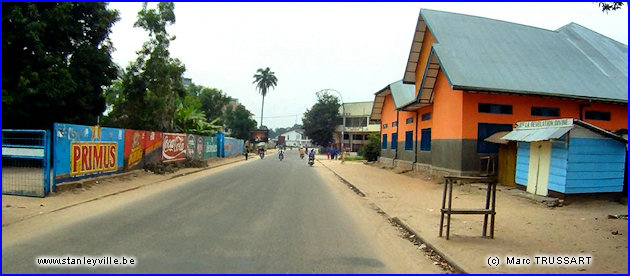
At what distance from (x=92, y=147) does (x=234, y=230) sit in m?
8.91

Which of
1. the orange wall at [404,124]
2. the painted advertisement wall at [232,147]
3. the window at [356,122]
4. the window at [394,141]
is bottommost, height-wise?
the painted advertisement wall at [232,147]

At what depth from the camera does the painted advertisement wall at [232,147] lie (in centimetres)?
4362

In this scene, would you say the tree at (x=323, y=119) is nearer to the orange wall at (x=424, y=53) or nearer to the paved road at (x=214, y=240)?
the orange wall at (x=424, y=53)

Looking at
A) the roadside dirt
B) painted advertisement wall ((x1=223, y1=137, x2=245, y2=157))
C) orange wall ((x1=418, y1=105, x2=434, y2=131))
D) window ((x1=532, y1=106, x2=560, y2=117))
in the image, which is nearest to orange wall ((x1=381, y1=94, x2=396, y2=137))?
orange wall ((x1=418, y1=105, x2=434, y2=131))

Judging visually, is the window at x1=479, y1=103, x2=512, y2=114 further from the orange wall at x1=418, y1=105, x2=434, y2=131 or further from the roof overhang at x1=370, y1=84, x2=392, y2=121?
the roof overhang at x1=370, y1=84, x2=392, y2=121

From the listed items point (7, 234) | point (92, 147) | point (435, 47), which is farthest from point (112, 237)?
point (435, 47)

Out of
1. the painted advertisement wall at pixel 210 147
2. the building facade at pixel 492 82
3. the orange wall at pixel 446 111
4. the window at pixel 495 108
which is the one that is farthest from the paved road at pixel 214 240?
the painted advertisement wall at pixel 210 147

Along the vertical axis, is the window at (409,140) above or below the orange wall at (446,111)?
below

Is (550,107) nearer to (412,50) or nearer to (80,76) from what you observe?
(412,50)

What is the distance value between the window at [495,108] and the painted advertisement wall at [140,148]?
14239mm

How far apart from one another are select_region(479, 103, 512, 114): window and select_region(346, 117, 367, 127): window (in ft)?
184

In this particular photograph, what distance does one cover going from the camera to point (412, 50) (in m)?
23.6

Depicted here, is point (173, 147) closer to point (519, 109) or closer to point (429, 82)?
point (429, 82)

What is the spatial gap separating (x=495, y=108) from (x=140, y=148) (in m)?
15.1
